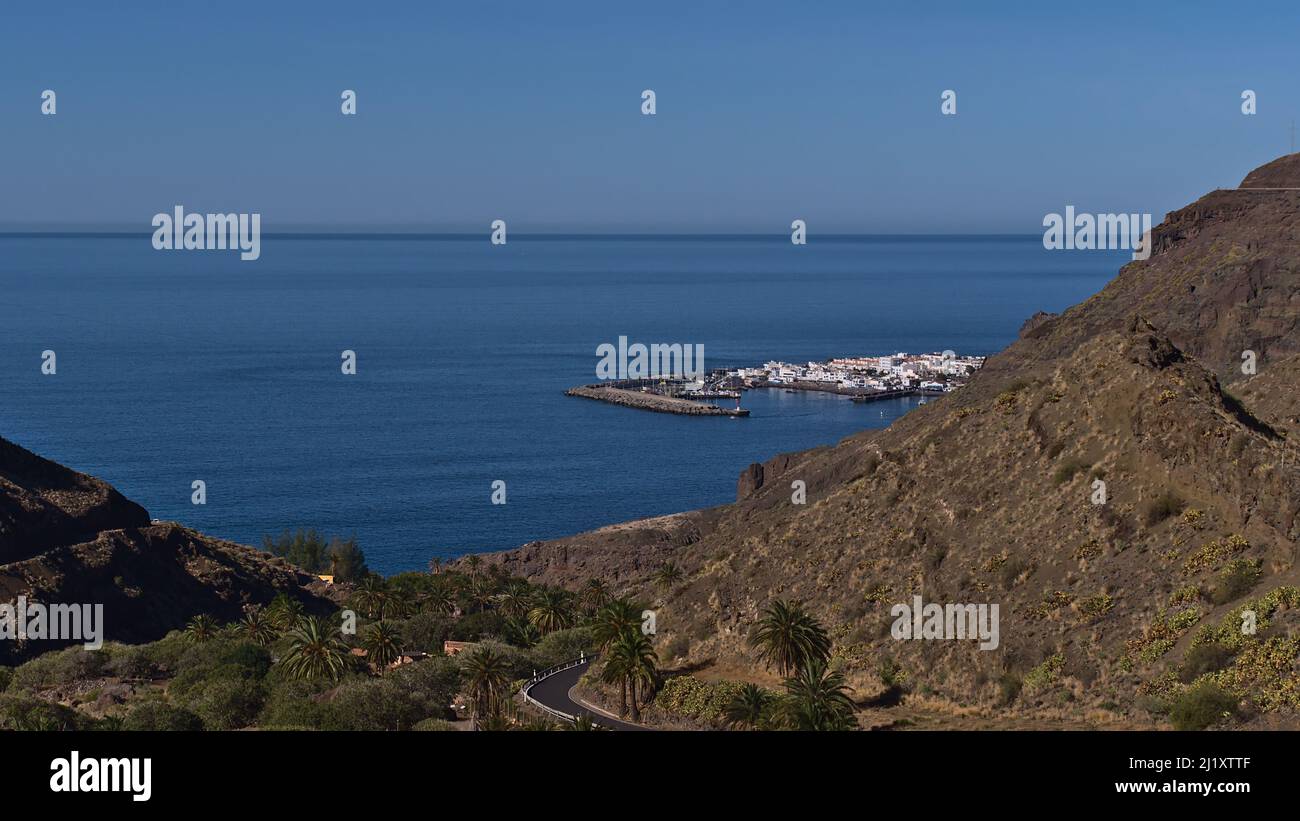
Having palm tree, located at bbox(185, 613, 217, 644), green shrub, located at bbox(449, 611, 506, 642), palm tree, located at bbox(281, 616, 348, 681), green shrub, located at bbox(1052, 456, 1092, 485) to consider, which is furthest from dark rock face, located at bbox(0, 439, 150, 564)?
green shrub, located at bbox(1052, 456, 1092, 485)

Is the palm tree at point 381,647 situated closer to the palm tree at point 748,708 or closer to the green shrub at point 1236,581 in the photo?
the palm tree at point 748,708

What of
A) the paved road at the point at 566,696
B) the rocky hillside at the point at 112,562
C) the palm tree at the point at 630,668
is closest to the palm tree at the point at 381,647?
the paved road at the point at 566,696

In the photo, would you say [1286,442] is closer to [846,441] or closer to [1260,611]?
[1260,611]

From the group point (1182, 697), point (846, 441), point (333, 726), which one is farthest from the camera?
point (846, 441)

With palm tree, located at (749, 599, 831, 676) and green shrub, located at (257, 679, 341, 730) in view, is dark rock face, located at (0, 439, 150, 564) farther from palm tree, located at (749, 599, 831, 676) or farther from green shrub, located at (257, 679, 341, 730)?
palm tree, located at (749, 599, 831, 676)
